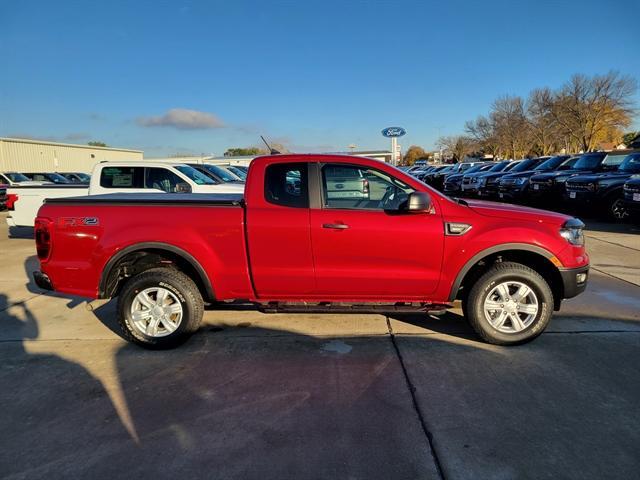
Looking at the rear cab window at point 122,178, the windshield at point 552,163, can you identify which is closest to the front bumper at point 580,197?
the windshield at point 552,163

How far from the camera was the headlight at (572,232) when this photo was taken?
407cm

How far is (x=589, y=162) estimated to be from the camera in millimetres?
14477

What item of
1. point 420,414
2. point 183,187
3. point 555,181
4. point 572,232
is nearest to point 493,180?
point 555,181

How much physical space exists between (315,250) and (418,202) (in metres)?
1.04

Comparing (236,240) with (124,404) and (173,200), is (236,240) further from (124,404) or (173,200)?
(124,404)

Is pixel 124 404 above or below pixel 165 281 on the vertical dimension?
below

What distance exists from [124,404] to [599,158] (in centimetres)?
1592

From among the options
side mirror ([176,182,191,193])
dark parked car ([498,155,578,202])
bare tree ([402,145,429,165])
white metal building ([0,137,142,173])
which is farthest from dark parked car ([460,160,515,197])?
bare tree ([402,145,429,165])

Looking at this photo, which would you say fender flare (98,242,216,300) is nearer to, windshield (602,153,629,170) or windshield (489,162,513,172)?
windshield (602,153,629,170)

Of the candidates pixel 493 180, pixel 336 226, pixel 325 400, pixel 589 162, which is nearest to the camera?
pixel 325 400

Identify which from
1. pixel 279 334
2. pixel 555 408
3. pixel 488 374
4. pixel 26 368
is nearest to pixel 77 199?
pixel 26 368

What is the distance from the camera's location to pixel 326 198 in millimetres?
4082

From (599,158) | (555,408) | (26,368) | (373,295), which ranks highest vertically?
(599,158)

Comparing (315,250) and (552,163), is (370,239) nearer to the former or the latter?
(315,250)
